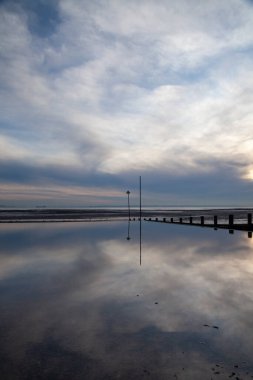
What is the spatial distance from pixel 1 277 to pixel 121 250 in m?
7.53

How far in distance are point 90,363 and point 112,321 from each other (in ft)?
5.77

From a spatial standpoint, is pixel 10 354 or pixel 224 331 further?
pixel 224 331

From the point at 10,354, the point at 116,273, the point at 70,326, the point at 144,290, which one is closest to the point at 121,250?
the point at 116,273

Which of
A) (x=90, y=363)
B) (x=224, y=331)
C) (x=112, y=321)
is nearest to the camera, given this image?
(x=90, y=363)

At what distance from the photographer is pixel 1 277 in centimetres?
1096

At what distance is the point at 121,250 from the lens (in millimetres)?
17094

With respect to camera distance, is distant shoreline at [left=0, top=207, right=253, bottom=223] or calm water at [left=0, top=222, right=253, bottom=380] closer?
calm water at [left=0, top=222, right=253, bottom=380]

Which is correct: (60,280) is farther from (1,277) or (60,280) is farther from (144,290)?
(144,290)

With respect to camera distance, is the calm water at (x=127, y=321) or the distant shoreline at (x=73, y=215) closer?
the calm water at (x=127, y=321)

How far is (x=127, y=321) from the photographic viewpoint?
655cm

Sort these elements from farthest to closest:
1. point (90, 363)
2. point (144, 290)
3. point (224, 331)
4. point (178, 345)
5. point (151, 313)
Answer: point (144, 290), point (151, 313), point (224, 331), point (178, 345), point (90, 363)

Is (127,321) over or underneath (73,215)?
underneath

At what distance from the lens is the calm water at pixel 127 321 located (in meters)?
4.71

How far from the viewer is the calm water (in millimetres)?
4715
